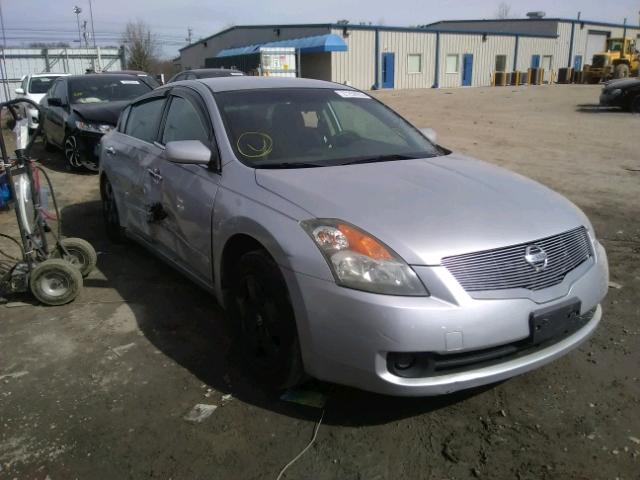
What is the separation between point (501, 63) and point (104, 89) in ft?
134

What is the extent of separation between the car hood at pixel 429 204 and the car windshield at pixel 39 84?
1626 centimetres

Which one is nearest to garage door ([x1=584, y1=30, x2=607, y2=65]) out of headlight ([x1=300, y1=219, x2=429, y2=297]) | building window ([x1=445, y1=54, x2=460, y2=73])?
building window ([x1=445, y1=54, x2=460, y2=73])

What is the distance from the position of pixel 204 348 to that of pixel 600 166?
8250mm

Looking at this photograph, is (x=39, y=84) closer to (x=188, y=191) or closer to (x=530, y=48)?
(x=188, y=191)

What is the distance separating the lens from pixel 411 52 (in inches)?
1510

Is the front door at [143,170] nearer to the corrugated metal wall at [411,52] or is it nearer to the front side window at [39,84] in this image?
the front side window at [39,84]

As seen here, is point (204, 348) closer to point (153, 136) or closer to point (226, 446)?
point (226, 446)

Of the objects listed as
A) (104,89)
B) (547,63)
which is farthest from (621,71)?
(104,89)

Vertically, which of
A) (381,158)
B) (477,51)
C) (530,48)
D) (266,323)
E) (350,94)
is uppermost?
(530,48)

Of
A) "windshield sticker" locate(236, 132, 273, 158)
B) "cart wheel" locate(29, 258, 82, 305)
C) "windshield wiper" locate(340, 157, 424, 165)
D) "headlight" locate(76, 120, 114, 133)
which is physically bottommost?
"cart wheel" locate(29, 258, 82, 305)

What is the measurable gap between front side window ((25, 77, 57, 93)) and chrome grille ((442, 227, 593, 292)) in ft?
56.2

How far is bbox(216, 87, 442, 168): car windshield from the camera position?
3.41m

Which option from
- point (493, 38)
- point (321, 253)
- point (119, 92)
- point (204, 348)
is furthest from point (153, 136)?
point (493, 38)

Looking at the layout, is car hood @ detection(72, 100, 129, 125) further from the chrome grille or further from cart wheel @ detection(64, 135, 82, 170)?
the chrome grille
